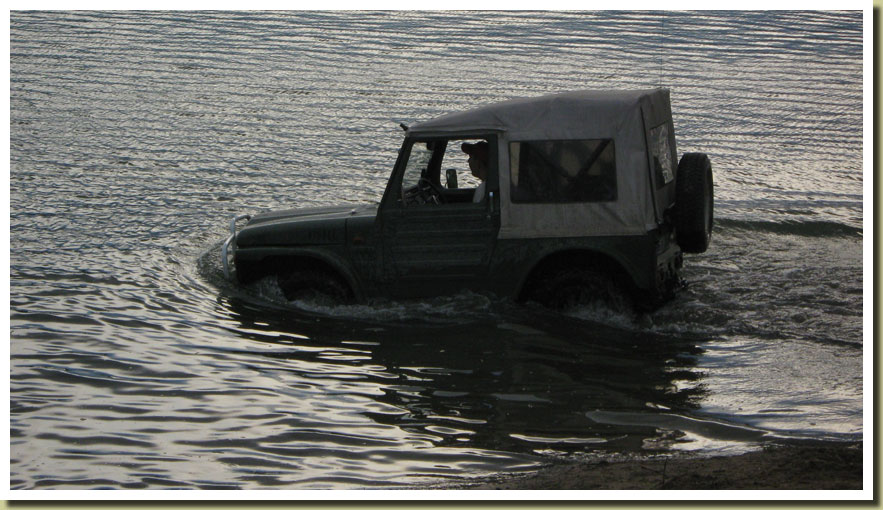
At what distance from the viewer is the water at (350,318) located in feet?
24.8

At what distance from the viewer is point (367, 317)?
34.1ft

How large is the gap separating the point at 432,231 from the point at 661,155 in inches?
85.1

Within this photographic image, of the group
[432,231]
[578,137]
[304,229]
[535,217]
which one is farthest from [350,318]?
[578,137]

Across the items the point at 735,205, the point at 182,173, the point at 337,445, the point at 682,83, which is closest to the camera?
the point at 337,445

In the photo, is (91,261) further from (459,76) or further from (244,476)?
(459,76)

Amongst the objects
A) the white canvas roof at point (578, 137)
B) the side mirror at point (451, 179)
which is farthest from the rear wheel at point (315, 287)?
the white canvas roof at point (578, 137)

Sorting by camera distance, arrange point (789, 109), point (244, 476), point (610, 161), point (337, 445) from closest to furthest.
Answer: point (244, 476)
point (337, 445)
point (610, 161)
point (789, 109)

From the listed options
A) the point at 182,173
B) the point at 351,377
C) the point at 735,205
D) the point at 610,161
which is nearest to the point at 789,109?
the point at 735,205

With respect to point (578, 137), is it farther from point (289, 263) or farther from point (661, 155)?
point (289, 263)

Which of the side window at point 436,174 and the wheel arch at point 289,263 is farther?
the wheel arch at point 289,263

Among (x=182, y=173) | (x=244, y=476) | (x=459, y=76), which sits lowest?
(x=244, y=476)

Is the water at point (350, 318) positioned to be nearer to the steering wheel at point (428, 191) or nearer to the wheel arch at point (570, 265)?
the wheel arch at point (570, 265)

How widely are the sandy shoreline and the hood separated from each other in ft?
12.9

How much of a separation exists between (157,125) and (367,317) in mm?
11847
